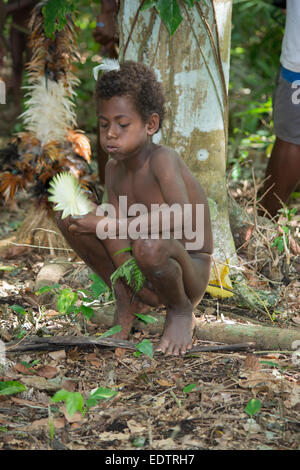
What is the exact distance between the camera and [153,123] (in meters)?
2.44

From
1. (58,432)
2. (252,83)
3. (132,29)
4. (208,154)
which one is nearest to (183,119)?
(208,154)

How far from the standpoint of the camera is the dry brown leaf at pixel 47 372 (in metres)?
2.29

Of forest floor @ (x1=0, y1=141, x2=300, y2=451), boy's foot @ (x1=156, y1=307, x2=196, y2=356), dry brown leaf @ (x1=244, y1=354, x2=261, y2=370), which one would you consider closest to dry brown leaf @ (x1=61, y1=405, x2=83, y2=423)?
forest floor @ (x1=0, y1=141, x2=300, y2=451)

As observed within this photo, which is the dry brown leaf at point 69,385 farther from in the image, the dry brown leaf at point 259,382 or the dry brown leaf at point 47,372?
the dry brown leaf at point 259,382

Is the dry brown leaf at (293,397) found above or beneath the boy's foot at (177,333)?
beneath

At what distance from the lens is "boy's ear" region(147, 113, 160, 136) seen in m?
2.42

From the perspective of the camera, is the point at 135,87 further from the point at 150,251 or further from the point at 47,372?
the point at 47,372

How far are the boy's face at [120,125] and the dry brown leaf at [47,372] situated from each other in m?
0.89

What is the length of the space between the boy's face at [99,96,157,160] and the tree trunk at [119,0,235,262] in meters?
0.72

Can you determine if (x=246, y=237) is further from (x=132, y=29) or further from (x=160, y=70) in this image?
(x=132, y=29)

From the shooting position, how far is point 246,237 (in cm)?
343

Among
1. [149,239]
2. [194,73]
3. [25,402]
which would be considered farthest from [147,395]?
[194,73]

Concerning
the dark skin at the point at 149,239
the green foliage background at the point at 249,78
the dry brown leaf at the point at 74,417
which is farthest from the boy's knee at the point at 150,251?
the green foliage background at the point at 249,78

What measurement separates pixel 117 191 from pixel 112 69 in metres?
0.52
